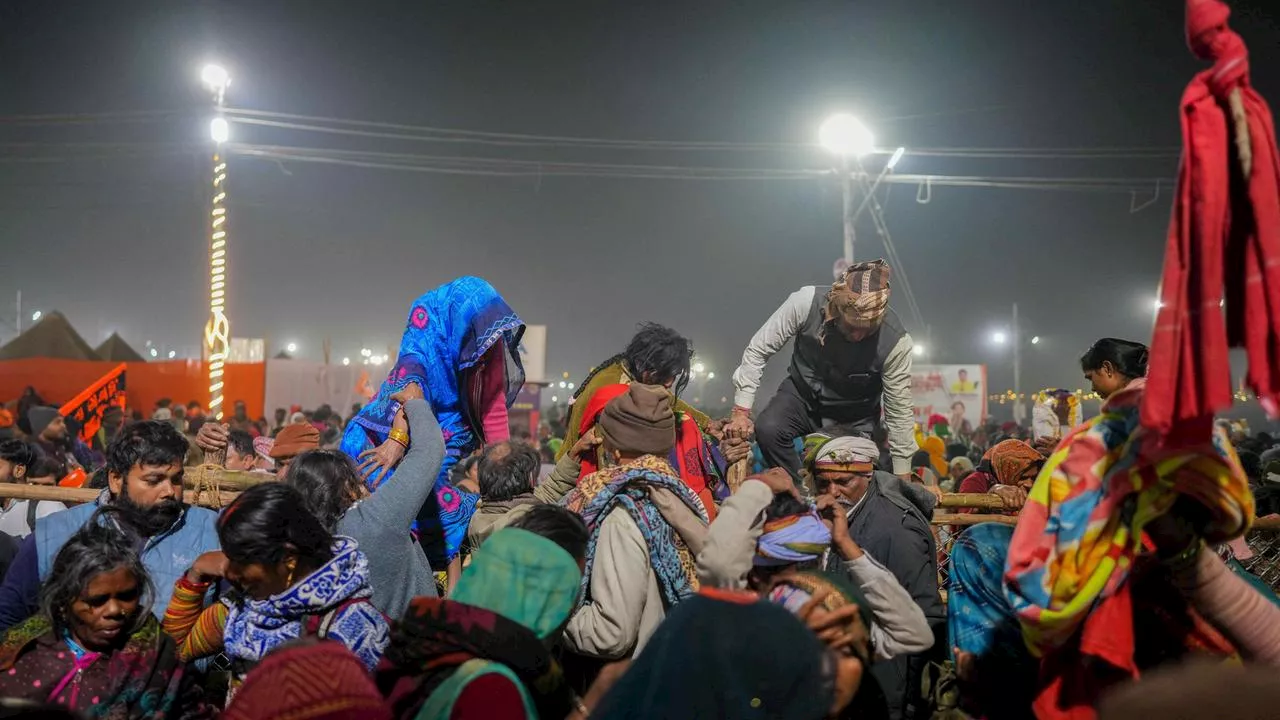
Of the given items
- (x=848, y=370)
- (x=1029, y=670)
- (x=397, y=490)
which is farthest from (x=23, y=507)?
(x=1029, y=670)

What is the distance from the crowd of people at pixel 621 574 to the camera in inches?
83.0

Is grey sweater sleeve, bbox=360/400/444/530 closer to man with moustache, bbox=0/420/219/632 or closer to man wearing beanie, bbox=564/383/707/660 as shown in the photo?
man wearing beanie, bbox=564/383/707/660

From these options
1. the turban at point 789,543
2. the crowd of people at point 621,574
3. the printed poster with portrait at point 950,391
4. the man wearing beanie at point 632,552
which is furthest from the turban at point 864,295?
the printed poster with portrait at point 950,391

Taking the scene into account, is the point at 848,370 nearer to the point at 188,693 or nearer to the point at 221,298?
the point at 188,693

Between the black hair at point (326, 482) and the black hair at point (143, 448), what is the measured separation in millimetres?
706

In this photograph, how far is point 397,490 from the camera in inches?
132

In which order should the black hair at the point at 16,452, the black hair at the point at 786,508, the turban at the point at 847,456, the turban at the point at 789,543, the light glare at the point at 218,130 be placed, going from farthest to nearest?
the light glare at the point at 218,130, the black hair at the point at 16,452, the turban at the point at 847,456, the black hair at the point at 786,508, the turban at the point at 789,543

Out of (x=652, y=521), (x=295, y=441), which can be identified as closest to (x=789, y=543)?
(x=652, y=521)

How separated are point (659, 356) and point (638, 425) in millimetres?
1226

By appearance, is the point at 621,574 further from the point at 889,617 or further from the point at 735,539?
the point at 889,617

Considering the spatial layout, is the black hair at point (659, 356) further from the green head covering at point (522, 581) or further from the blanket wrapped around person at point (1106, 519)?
the blanket wrapped around person at point (1106, 519)

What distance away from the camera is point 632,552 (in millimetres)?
3287

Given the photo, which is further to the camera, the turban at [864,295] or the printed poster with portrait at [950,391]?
the printed poster with portrait at [950,391]

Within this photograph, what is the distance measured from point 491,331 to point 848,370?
2.28m
